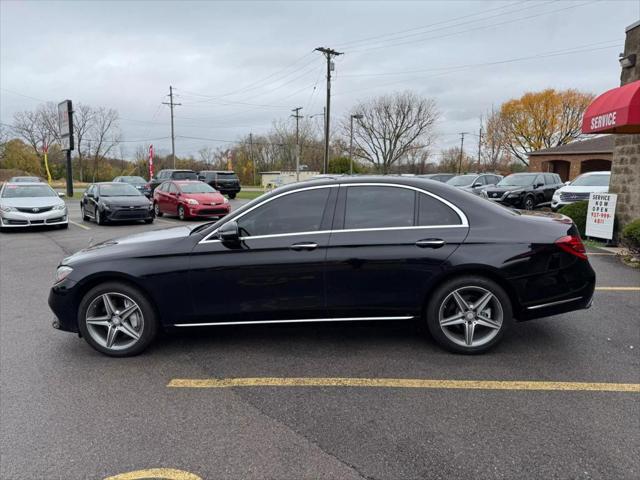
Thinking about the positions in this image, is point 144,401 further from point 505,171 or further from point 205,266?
point 505,171

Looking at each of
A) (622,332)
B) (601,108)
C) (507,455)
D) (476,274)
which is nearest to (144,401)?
(507,455)

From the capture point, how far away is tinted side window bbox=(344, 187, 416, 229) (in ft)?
13.3

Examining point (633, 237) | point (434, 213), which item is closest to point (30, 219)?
point (434, 213)

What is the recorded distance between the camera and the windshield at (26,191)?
1355 cm

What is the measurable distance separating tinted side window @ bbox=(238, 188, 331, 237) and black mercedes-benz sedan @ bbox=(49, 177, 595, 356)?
0.03 feet

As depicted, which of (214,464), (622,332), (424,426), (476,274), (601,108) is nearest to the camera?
(214,464)

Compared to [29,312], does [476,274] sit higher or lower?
higher

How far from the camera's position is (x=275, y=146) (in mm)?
68938

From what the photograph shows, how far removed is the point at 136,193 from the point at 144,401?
44.1 feet

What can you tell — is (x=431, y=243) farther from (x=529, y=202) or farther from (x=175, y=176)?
(x=175, y=176)

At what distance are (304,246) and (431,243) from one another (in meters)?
1.12

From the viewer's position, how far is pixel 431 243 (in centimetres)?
391

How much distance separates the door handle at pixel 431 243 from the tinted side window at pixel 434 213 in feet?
0.56

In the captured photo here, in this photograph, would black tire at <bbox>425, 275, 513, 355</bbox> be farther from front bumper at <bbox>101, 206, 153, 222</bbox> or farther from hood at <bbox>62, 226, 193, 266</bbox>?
front bumper at <bbox>101, 206, 153, 222</bbox>
